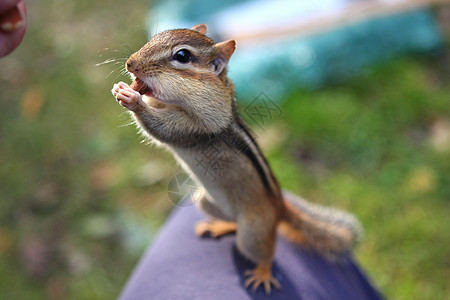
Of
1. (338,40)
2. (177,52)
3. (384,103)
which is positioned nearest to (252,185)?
(177,52)

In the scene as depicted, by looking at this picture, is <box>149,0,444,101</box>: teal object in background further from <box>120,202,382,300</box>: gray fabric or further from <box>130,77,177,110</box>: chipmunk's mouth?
<box>130,77,177,110</box>: chipmunk's mouth

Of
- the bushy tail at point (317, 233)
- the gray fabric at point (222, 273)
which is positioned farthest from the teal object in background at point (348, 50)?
the gray fabric at point (222, 273)

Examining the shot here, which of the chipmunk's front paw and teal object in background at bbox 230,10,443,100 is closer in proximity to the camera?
the chipmunk's front paw

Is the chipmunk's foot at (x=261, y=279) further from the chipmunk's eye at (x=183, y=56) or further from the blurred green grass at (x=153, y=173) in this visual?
the blurred green grass at (x=153, y=173)

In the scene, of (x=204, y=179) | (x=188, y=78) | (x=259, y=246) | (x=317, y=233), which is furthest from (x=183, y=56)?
(x=317, y=233)

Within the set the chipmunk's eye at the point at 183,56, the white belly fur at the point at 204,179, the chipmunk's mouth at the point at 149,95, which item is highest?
the chipmunk's eye at the point at 183,56

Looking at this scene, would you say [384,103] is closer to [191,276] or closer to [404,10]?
[404,10]

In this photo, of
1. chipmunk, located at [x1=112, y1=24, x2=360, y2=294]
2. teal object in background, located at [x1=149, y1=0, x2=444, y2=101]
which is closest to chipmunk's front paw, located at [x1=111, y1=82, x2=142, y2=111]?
chipmunk, located at [x1=112, y1=24, x2=360, y2=294]
